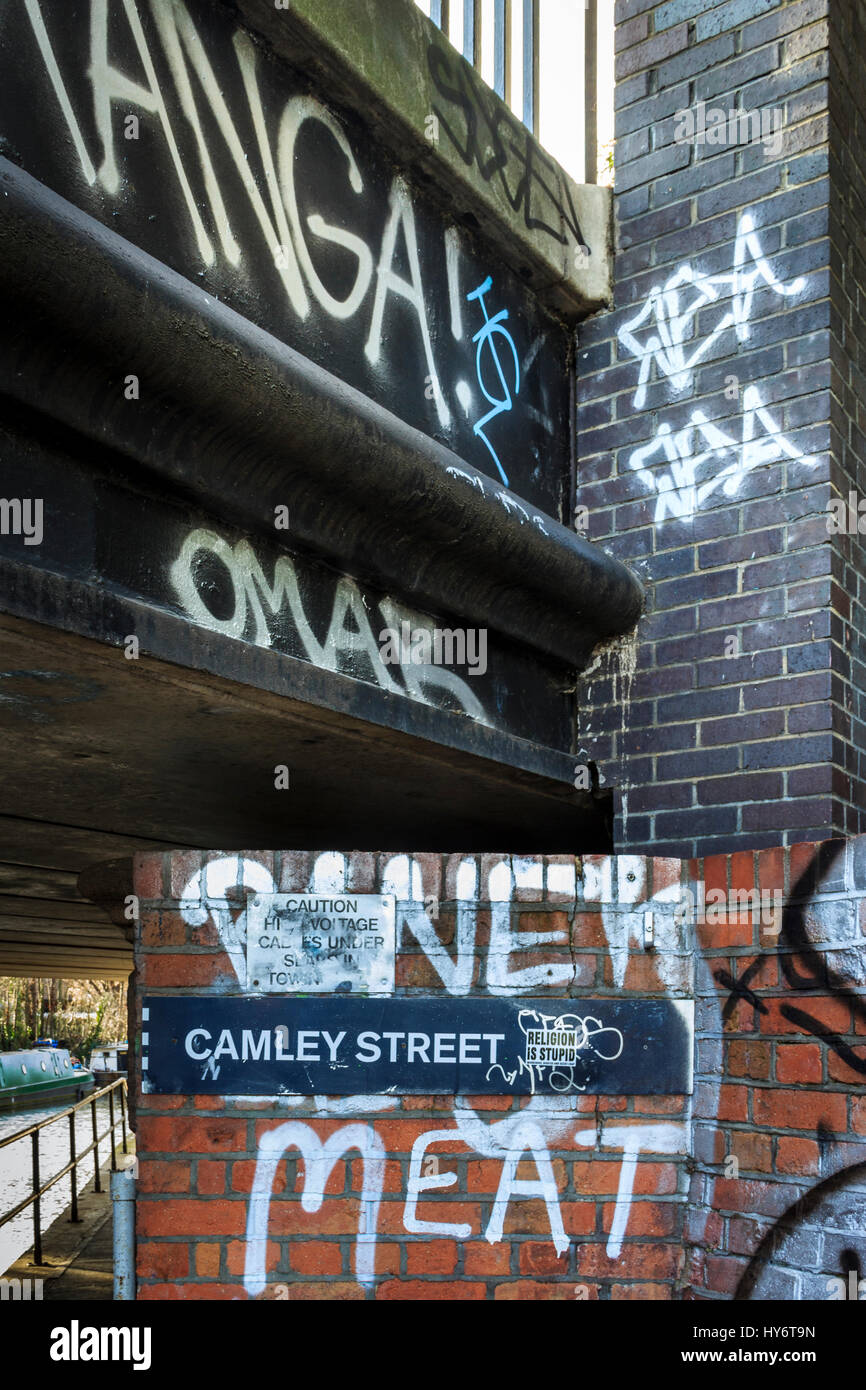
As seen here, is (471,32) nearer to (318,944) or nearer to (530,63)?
(530,63)

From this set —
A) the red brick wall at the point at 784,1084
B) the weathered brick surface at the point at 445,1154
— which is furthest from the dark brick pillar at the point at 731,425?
Result: the weathered brick surface at the point at 445,1154

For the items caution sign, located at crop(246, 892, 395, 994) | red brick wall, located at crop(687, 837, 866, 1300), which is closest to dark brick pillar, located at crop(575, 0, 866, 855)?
red brick wall, located at crop(687, 837, 866, 1300)

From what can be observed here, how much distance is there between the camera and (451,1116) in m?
3.62

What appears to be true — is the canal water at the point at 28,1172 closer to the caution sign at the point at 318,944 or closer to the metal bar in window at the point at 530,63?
the caution sign at the point at 318,944

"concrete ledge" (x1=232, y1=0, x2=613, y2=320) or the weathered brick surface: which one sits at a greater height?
"concrete ledge" (x1=232, y1=0, x2=613, y2=320)

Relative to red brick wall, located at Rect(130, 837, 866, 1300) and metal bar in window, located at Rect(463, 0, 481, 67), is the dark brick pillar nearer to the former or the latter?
metal bar in window, located at Rect(463, 0, 481, 67)

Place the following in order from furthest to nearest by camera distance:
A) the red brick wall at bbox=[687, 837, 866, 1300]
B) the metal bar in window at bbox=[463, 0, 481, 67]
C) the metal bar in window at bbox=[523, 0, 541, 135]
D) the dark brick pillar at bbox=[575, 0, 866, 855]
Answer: the metal bar in window at bbox=[523, 0, 541, 135]
the metal bar in window at bbox=[463, 0, 481, 67]
the dark brick pillar at bbox=[575, 0, 866, 855]
the red brick wall at bbox=[687, 837, 866, 1300]

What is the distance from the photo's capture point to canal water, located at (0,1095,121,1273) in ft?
34.3

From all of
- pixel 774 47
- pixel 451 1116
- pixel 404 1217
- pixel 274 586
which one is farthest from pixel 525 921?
pixel 774 47

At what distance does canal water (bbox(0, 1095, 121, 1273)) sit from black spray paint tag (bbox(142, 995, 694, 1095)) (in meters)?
5.91

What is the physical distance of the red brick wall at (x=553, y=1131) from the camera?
136 inches

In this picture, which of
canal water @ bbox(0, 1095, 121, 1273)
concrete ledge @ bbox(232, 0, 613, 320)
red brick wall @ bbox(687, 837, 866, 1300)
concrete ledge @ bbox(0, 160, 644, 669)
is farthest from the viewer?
canal water @ bbox(0, 1095, 121, 1273)

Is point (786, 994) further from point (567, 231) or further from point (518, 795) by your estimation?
point (567, 231)
